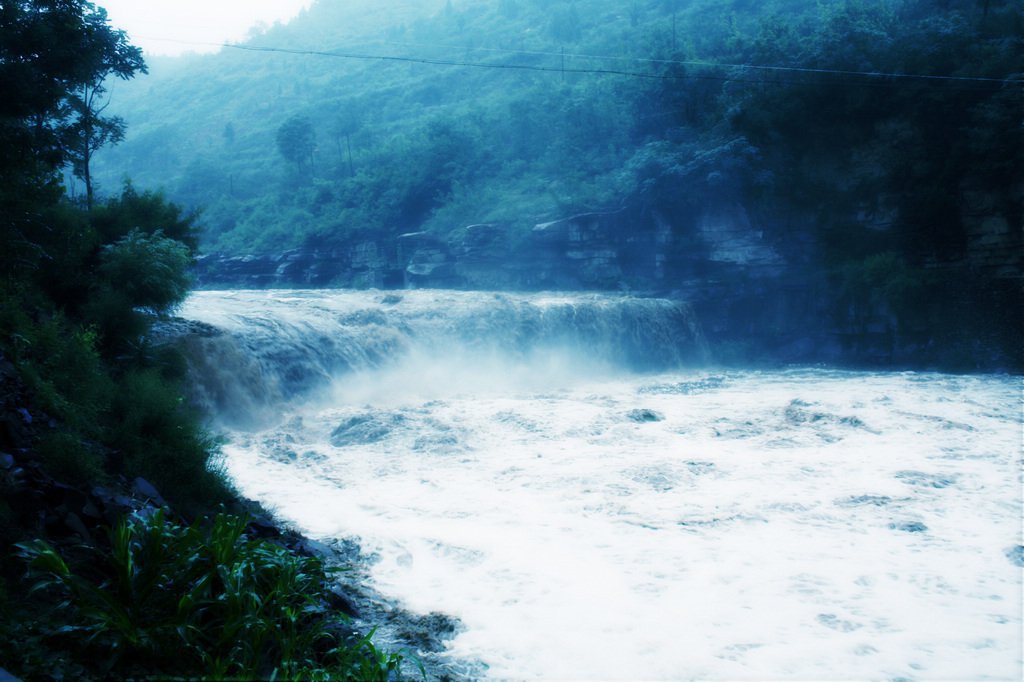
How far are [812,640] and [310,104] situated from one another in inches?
2438

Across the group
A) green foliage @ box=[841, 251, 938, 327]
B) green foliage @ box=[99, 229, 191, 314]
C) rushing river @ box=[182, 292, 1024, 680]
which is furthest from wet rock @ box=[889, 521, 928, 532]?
green foliage @ box=[841, 251, 938, 327]

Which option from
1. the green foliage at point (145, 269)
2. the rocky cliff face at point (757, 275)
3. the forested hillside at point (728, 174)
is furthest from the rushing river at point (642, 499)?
the forested hillside at point (728, 174)

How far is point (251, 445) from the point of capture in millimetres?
10281

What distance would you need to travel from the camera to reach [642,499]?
→ 7773 mm

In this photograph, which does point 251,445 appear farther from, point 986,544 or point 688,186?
point 688,186

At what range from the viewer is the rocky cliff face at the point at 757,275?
58.2 feet

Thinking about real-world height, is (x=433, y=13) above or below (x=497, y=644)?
above

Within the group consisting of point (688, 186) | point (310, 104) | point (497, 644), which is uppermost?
point (310, 104)

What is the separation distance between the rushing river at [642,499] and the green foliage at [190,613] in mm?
1257

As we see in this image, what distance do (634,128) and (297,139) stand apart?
26.2 m

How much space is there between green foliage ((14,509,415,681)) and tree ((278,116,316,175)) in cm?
4398

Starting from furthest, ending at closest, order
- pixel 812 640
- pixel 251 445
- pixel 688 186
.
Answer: pixel 688 186 < pixel 251 445 < pixel 812 640

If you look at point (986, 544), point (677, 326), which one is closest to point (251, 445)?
point (986, 544)

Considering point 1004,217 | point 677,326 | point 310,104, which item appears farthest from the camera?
point 310,104
